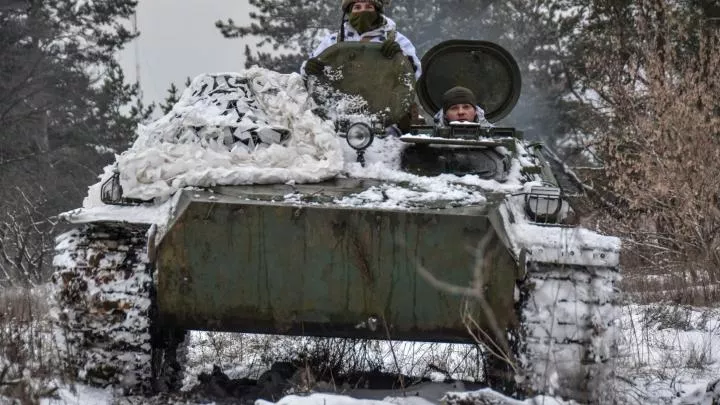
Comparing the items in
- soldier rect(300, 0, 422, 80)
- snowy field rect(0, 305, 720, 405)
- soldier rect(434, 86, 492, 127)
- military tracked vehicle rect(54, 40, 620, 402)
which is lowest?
snowy field rect(0, 305, 720, 405)

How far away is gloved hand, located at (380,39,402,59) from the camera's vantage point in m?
5.93

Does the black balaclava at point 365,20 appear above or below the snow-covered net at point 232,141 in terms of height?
above

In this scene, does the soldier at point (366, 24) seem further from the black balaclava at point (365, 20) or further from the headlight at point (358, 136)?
the headlight at point (358, 136)

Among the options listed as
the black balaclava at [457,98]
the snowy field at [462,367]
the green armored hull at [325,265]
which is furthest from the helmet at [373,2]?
the green armored hull at [325,265]

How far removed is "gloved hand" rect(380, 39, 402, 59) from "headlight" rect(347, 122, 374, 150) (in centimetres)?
107

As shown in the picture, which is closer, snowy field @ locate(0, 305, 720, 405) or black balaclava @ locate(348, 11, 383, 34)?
snowy field @ locate(0, 305, 720, 405)

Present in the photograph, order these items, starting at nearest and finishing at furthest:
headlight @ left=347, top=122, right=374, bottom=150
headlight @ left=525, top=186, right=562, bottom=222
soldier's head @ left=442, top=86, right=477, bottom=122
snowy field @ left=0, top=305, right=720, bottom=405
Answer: snowy field @ left=0, top=305, right=720, bottom=405 < headlight @ left=525, top=186, right=562, bottom=222 < headlight @ left=347, top=122, right=374, bottom=150 < soldier's head @ left=442, top=86, right=477, bottom=122

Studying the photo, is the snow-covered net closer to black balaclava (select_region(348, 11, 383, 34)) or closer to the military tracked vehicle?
the military tracked vehicle

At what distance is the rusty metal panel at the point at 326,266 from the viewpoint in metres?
4.20

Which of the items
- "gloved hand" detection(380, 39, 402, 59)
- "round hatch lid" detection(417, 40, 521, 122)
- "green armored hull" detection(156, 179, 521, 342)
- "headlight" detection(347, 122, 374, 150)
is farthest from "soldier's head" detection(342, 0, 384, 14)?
"green armored hull" detection(156, 179, 521, 342)

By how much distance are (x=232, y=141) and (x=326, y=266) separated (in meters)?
1.01

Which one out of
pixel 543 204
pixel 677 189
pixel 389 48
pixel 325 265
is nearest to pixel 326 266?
pixel 325 265

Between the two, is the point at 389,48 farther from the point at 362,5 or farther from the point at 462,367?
the point at 462,367

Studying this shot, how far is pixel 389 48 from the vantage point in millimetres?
5941
